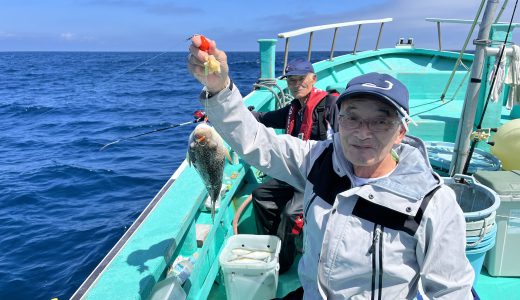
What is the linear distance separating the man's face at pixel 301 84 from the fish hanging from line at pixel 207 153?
1.90 meters

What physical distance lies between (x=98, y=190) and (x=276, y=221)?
648 cm

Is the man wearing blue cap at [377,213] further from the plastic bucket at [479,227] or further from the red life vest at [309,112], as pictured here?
the red life vest at [309,112]

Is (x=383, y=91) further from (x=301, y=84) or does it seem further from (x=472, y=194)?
(x=301, y=84)

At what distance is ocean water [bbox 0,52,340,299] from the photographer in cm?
614

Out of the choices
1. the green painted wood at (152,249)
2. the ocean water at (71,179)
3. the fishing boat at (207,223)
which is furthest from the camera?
the ocean water at (71,179)

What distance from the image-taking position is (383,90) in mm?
1604

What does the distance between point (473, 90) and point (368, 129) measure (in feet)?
7.97

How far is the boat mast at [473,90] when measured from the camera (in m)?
3.40

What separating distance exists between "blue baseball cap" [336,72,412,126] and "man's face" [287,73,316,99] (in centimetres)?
240

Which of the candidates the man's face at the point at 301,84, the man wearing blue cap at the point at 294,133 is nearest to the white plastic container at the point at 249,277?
the man wearing blue cap at the point at 294,133

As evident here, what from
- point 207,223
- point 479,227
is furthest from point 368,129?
point 207,223

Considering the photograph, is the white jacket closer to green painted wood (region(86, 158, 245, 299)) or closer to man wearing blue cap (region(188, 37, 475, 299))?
man wearing blue cap (region(188, 37, 475, 299))

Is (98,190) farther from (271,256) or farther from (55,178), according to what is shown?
(271,256)

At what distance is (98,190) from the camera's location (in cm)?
889
